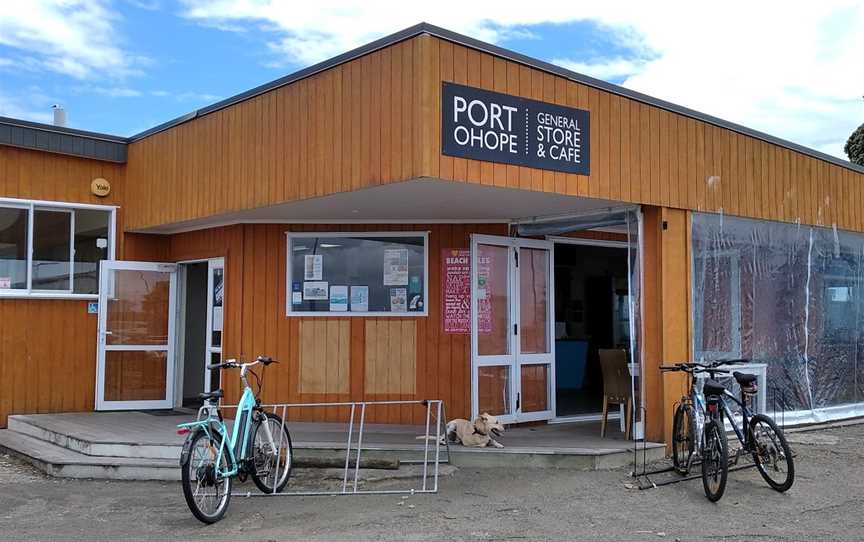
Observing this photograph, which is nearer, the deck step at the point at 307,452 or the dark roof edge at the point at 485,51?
the dark roof edge at the point at 485,51

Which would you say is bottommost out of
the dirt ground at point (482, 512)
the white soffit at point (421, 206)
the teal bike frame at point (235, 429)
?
the dirt ground at point (482, 512)

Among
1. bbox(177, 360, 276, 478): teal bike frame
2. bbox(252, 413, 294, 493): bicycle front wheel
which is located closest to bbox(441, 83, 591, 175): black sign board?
bbox(177, 360, 276, 478): teal bike frame

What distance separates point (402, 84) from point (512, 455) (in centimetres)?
346

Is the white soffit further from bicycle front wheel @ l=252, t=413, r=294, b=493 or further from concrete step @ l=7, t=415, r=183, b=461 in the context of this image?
concrete step @ l=7, t=415, r=183, b=461

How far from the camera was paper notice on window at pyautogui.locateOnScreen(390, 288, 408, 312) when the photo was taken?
9.00 m

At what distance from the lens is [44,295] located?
9.76 meters

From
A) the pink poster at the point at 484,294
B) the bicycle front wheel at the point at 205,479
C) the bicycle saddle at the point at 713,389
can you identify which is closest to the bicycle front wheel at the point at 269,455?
the bicycle front wheel at the point at 205,479

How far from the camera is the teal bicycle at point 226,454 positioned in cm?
571

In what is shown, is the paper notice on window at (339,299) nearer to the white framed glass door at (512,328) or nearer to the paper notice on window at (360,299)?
the paper notice on window at (360,299)

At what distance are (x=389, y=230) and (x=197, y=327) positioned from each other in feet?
12.0

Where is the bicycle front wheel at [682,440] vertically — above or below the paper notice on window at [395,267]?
Answer: below

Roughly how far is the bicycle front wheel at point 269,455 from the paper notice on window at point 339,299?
241cm

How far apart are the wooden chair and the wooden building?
0.46 ft

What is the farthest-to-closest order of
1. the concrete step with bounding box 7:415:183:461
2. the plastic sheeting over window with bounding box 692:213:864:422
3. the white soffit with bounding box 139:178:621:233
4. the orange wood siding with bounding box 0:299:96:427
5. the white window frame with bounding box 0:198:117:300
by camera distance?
the white window frame with bounding box 0:198:117:300
the orange wood siding with bounding box 0:299:96:427
the plastic sheeting over window with bounding box 692:213:864:422
the concrete step with bounding box 7:415:183:461
the white soffit with bounding box 139:178:621:233
